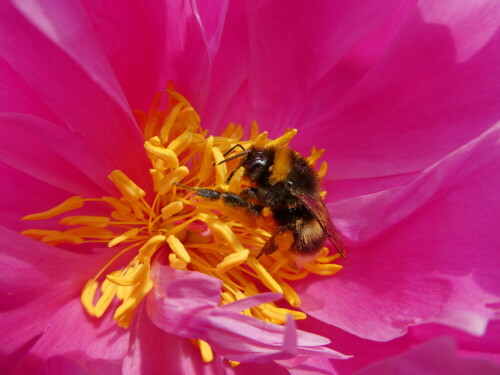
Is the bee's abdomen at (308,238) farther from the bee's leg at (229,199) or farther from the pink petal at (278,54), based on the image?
the pink petal at (278,54)

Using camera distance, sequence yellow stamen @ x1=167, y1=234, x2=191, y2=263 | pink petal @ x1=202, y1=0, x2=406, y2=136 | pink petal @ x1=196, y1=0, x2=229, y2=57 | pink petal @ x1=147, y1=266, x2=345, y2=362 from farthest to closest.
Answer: pink petal @ x1=202, y1=0, x2=406, y2=136 < pink petal @ x1=196, y1=0, x2=229, y2=57 < yellow stamen @ x1=167, y1=234, x2=191, y2=263 < pink petal @ x1=147, y1=266, x2=345, y2=362

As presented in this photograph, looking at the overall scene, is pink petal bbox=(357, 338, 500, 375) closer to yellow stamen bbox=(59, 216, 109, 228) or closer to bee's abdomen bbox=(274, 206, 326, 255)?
bee's abdomen bbox=(274, 206, 326, 255)

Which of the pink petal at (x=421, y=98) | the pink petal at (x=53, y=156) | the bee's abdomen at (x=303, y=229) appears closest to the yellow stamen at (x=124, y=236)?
the pink petal at (x=53, y=156)

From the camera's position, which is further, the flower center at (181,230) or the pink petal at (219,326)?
the flower center at (181,230)

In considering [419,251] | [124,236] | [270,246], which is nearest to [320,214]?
[270,246]

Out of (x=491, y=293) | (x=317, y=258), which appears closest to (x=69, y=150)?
(x=317, y=258)

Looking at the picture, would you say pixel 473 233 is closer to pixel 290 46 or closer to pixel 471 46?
pixel 471 46

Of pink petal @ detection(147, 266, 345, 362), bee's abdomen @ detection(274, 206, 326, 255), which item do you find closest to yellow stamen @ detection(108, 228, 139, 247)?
pink petal @ detection(147, 266, 345, 362)
